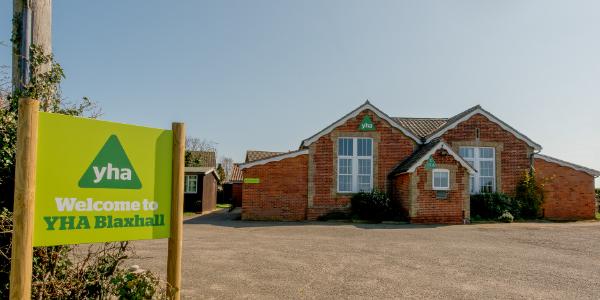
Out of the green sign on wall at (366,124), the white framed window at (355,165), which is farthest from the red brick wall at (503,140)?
the white framed window at (355,165)

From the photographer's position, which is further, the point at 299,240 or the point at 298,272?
the point at 299,240

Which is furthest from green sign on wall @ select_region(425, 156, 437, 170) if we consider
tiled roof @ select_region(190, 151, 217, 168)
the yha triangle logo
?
tiled roof @ select_region(190, 151, 217, 168)

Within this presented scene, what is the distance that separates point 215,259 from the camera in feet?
27.9

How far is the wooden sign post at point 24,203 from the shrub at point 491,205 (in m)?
18.5

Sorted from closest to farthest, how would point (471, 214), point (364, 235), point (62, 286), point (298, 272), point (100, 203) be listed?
point (100, 203), point (62, 286), point (298, 272), point (364, 235), point (471, 214)

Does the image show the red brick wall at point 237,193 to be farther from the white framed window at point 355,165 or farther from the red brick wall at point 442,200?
the red brick wall at point 442,200

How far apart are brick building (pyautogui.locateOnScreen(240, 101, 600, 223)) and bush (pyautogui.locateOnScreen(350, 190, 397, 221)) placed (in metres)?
0.51

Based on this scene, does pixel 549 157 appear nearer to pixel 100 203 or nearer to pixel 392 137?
pixel 392 137

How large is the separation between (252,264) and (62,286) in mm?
4154

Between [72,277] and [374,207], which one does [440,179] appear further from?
[72,277]

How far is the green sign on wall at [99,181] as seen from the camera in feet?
11.4

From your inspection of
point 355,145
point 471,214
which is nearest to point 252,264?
point 355,145

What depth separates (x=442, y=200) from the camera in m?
17.1

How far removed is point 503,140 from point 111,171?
2016 centimetres
